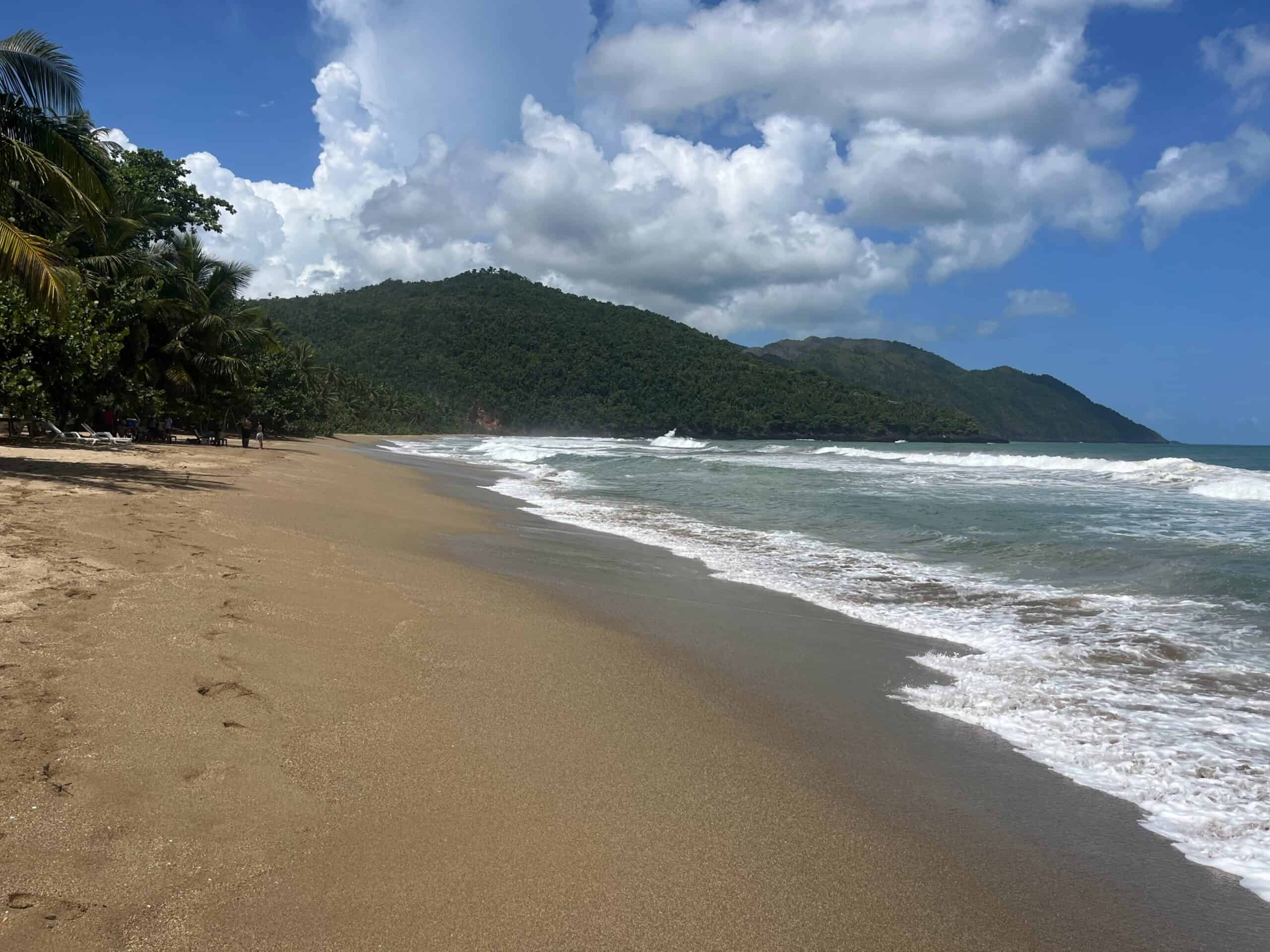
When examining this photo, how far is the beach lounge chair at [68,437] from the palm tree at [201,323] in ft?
17.3

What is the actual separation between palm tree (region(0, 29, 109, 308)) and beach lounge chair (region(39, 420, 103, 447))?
8.08 metres

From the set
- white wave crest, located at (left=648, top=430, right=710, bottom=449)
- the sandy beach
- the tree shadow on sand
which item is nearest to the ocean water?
the sandy beach

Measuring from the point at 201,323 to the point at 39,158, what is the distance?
16.6 meters

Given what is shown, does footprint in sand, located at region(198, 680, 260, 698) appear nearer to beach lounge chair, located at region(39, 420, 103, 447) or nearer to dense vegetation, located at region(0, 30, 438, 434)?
dense vegetation, located at region(0, 30, 438, 434)

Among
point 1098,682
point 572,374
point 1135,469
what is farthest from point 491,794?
point 572,374

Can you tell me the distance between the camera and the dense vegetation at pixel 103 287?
37.1 feet

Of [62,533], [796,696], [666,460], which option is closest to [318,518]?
[62,533]

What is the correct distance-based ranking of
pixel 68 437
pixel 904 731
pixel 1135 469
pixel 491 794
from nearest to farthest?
pixel 491 794
pixel 904 731
pixel 68 437
pixel 1135 469

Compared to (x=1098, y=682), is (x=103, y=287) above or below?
above

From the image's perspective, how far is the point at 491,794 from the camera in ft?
10.5

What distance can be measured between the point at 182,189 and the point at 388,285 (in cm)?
11352

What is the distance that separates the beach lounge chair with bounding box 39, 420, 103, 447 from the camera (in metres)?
19.2

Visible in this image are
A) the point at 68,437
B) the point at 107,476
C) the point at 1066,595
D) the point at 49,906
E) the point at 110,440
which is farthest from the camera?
the point at 68,437

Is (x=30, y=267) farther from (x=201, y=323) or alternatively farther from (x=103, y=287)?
(x=201, y=323)
